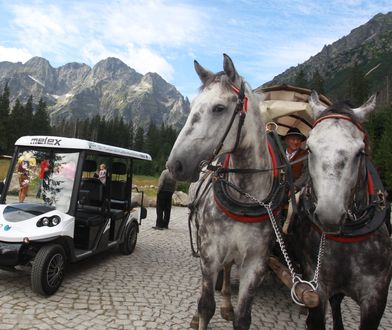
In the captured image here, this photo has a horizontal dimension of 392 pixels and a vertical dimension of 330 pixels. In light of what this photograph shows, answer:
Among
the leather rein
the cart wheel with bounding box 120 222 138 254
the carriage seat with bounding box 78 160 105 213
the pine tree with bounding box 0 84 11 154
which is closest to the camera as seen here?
the leather rein

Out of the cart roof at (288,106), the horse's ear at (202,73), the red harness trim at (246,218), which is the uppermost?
the cart roof at (288,106)

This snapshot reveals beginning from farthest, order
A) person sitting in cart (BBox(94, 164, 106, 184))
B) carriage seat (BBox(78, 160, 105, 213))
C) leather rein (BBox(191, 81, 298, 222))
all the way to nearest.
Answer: person sitting in cart (BBox(94, 164, 106, 184)) < carriage seat (BBox(78, 160, 105, 213)) < leather rein (BBox(191, 81, 298, 222))

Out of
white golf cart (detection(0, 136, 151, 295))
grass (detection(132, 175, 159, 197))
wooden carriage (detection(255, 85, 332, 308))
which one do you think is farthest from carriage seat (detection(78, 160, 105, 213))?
grass (detection(132, 175, 159, 197))

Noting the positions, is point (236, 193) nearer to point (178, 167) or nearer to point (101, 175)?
point (178, 167)

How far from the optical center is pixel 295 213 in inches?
158

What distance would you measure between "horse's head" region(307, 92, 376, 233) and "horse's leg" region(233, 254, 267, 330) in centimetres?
101

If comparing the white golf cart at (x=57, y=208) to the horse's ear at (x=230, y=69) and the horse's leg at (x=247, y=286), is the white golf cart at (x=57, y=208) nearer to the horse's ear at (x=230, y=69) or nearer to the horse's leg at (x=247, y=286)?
the horse's leg at (x=247, y=286)

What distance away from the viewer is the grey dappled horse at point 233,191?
3.13 meters

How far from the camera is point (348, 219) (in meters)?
3.17

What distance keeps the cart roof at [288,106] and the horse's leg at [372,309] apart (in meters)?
3.06

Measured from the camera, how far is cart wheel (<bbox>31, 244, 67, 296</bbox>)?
534 cm

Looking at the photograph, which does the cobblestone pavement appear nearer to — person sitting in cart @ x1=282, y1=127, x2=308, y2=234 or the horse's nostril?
person sitting in cart @ x1=282, y1=127, x2=308, y2=234

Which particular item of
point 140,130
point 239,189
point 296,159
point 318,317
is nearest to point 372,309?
point 318,317

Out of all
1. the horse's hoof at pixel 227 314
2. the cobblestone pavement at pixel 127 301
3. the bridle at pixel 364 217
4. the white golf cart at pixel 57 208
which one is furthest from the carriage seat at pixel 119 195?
the bridle at pixel 364 217
